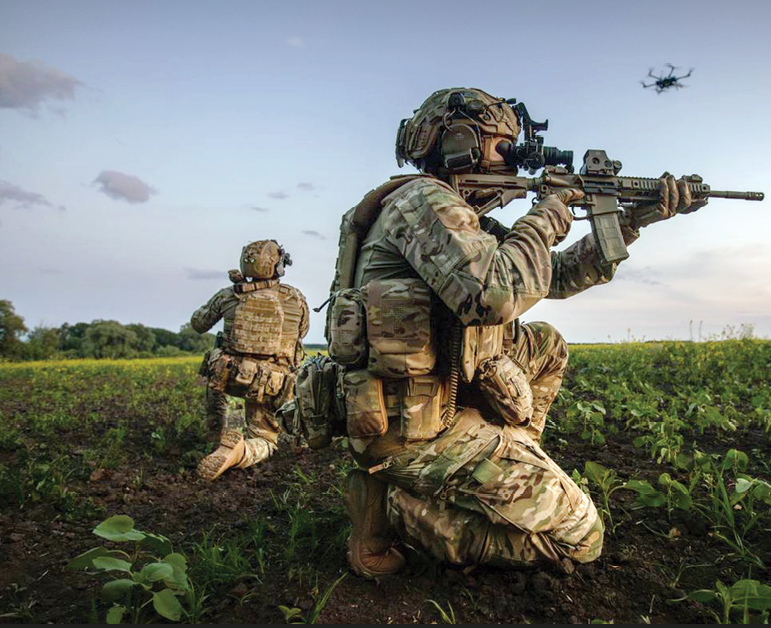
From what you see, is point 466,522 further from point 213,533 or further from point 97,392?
point 97,392

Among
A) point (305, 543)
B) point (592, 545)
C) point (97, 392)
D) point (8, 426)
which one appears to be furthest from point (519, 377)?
point (97, 392)

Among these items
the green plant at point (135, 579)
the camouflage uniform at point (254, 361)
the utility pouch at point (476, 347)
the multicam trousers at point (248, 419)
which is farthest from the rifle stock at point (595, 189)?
the multicam trousers at point (248, 419)

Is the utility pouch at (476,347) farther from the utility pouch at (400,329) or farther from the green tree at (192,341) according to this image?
the green tree at (192,341)

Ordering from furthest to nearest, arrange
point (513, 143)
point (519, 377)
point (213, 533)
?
point (213, 533) < point (513, 143) < point (519, 377)

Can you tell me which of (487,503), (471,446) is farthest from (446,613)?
(471,446)

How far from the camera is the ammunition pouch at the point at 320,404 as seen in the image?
3086mm

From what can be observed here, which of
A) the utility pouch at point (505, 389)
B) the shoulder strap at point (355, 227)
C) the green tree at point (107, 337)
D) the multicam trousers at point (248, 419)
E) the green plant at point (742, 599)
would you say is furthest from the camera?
the green tree at point (107, 337)

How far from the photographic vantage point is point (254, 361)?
6016 millimetres

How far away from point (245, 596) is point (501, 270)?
1.91m

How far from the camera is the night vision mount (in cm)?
318

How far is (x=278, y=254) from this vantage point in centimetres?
629

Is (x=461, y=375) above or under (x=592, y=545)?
above

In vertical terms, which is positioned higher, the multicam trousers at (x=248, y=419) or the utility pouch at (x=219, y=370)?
the utility pouch at (x=219, y=370)

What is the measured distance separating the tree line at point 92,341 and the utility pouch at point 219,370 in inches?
868
